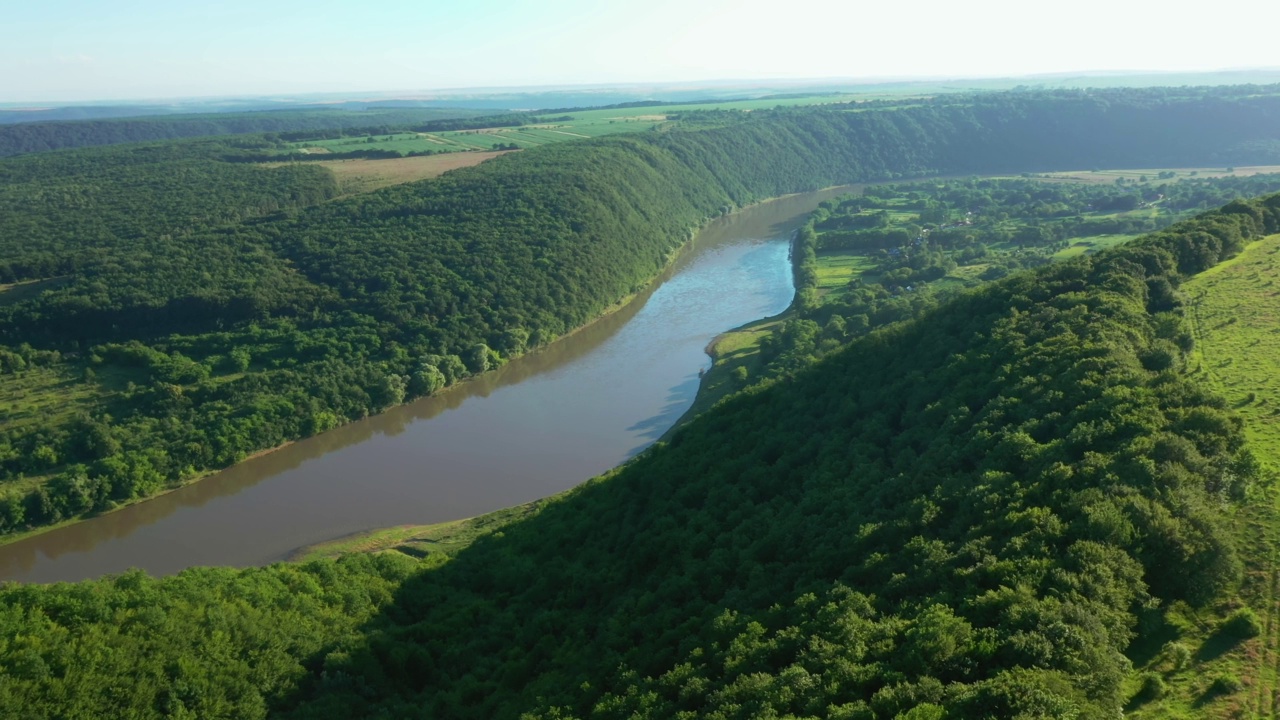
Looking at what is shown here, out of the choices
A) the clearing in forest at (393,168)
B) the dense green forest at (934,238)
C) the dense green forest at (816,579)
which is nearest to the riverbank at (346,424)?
the dense green forest at (934,238)

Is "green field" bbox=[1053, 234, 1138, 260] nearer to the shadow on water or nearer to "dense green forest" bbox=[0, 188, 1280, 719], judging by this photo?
the shadow on water

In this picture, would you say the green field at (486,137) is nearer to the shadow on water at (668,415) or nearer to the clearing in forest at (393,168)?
the clearing in forest at (393,168)

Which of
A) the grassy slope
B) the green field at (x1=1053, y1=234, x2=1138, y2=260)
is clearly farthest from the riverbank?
the grassy slope

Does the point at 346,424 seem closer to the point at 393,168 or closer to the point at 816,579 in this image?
the point at 816,579

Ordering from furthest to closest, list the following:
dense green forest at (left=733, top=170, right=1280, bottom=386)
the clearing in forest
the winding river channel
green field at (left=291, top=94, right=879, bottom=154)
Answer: green field at (left=291, top=94, right=879, bottom=154) → the clearing in forest → dense green forest at (left=733, top=170, right=1280, bottom=386) → the winding river channel

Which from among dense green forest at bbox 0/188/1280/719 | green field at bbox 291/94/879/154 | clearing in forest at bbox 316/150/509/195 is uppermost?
green field at bbox 291/94/879/154

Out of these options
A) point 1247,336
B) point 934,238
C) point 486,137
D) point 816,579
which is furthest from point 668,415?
point 486,137

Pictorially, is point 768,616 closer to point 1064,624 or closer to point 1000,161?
point 1064,624
